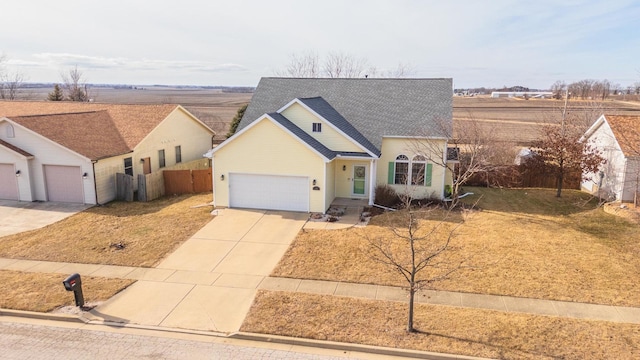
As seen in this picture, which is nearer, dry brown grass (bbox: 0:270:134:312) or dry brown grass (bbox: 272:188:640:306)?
dry brown grass (bbox: 0:270:134:312)

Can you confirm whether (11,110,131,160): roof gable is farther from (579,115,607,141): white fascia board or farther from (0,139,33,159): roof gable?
(579,115,607,141): white fascia board

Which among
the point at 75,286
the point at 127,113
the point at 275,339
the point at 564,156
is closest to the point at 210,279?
the point at 75,286

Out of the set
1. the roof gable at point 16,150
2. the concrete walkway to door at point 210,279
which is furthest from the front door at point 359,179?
the roof gable at point 16,150

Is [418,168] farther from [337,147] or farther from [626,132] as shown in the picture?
[626,132]

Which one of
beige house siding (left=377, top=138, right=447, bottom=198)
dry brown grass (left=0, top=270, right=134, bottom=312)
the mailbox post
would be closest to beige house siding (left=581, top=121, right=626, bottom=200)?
beige house siding (left=377, top=138, right=447, bottom=198)

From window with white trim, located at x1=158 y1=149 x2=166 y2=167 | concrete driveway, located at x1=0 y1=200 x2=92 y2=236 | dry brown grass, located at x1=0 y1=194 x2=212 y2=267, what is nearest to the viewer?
dry brown grass, located at x1=0 y1=194 x2=212 y2=267

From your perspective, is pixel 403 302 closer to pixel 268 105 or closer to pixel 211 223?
pixel 211 223

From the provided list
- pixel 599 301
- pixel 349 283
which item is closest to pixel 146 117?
pixel 349 283
